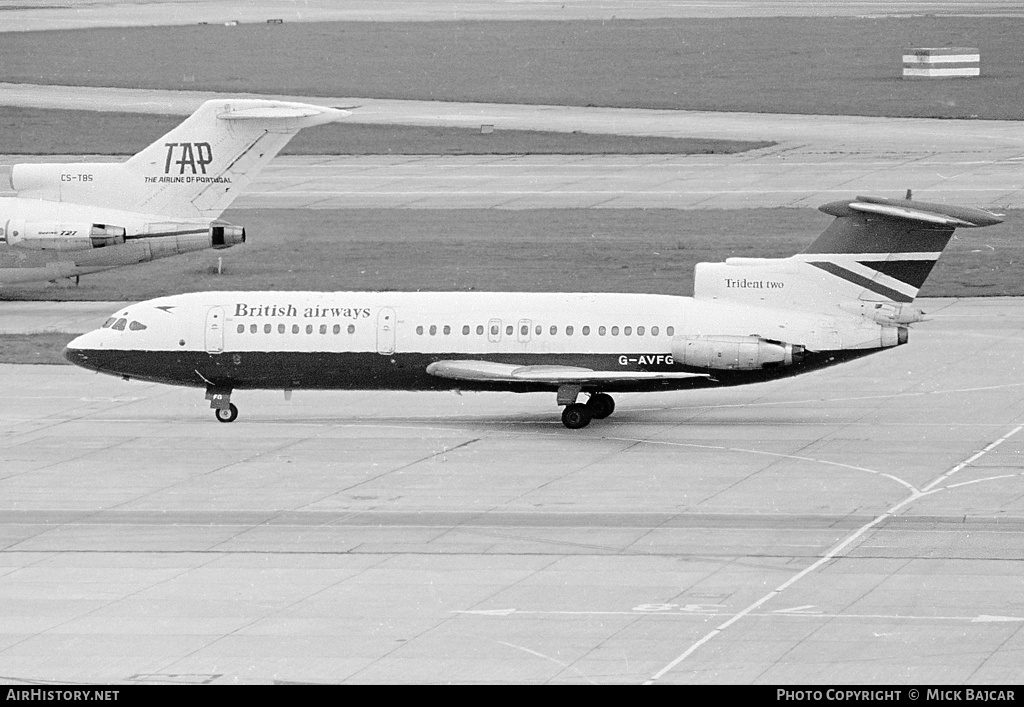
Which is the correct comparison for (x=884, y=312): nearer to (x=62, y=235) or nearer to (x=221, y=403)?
(x=221, y=403)

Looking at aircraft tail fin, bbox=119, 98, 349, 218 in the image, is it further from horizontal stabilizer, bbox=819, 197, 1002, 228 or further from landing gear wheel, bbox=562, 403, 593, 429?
horizontal stabilizer, bbox=819, 197, 1002, 228

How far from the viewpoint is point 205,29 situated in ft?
461

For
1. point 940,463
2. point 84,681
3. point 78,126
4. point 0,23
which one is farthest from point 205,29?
point 84,681

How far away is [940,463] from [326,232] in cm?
3957

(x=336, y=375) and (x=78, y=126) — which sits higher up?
(x=78, y=126)

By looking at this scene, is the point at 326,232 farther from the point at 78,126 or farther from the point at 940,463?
the point at 940,463

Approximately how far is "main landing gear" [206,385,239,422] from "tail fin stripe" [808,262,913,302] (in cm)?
1437

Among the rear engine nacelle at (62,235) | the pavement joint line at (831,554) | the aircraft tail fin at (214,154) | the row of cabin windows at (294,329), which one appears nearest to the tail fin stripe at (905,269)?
the pavement joint line at (831,554)

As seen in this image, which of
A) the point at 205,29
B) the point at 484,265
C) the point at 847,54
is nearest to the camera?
the point at 484,265

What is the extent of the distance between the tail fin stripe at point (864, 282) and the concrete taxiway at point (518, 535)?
303 centimetres

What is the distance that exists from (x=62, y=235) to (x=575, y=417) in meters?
21.9

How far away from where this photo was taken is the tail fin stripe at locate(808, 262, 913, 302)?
42594mm

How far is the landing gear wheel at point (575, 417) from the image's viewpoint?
141ft

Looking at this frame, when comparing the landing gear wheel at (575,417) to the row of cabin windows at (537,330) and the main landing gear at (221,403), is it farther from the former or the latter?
the main landing gear at (221,403)
